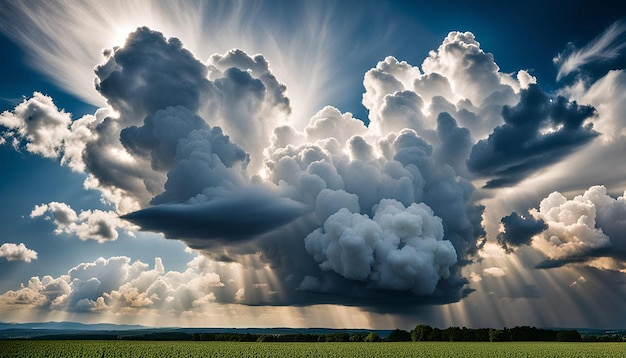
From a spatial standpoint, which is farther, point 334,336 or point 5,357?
point 334,336

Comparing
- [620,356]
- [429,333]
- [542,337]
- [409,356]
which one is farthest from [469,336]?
[409,356]

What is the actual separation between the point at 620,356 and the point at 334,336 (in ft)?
401

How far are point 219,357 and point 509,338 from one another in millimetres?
142227

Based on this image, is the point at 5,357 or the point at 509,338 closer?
the point at 5,357

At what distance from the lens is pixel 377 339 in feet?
624

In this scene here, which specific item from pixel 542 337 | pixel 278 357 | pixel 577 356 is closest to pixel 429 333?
pixel 542 337

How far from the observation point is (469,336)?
179 metres

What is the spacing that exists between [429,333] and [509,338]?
107 feet

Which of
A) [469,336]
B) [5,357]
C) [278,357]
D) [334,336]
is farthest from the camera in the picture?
[334,336]

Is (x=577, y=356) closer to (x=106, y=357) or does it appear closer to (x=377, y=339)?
(x=106, y=357)

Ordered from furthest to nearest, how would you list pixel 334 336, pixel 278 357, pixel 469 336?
1. pixel 334 336
2. pixel 469 336
3. pixel 278 357

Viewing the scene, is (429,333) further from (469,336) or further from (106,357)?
(106,357)

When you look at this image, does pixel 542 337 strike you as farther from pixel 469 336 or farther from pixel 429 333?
pixel 429 333

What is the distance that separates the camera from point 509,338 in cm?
18400
